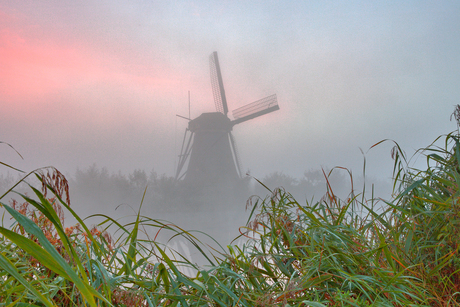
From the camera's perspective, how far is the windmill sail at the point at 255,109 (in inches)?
714

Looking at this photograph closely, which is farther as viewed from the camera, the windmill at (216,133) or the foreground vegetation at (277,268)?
the windmill at (216,133)

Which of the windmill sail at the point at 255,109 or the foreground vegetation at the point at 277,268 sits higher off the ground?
the windmill sail at the point at 255,109

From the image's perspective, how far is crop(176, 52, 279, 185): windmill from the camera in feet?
60.8

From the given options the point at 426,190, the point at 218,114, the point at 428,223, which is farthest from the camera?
the point at 218,114

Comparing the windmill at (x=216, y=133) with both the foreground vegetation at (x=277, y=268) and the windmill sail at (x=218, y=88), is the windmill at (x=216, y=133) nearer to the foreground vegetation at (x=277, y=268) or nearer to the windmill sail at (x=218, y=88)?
the windmill sail at (x=218, y=88)

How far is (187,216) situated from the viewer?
26.0 meters

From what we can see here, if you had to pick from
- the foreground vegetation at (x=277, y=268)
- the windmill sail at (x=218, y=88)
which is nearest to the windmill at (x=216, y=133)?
the windmill sail at (x=218, y=88)

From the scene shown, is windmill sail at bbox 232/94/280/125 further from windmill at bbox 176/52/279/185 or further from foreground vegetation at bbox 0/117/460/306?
foreground vegetation at bbox 0/117/460/306

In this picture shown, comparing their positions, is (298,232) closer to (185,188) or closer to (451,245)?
(451,245)

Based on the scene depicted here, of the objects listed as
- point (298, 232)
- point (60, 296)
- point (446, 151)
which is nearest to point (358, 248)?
point (298, 232)

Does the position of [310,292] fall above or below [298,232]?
below

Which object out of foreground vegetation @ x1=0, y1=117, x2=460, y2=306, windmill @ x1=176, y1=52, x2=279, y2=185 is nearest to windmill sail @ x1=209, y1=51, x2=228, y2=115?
windmill @ x1=176, y1=52, x2=279, y2=185

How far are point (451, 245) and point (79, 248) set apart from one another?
1.25 m

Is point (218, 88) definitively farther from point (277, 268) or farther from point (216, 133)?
point (277, 268)
